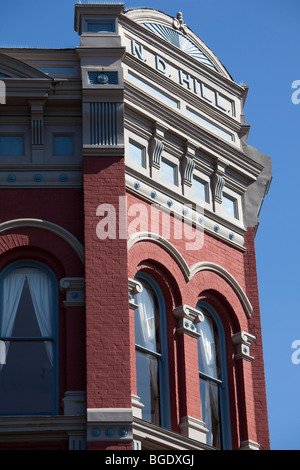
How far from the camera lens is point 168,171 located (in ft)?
77.3

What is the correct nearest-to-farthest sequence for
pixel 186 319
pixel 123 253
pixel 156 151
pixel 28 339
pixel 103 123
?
pixel 28 339, pixel 123 253, pixel 186 319, pixel 103 123, pixel 156 151

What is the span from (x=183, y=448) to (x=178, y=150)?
588 centimetres

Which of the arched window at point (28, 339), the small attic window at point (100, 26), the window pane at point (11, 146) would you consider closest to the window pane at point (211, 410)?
the arched window at point (28, 339)

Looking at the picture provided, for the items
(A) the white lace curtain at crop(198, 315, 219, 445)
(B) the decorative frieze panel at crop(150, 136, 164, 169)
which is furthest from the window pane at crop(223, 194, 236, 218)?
(A) the white lace curtain at crop(198, 315, 219, 445)

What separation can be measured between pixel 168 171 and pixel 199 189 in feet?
2.73

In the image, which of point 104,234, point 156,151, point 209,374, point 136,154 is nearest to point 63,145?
point 136,154

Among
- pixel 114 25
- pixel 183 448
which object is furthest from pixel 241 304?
pixel 114 25

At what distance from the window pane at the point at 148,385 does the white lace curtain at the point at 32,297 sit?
5.19 ft

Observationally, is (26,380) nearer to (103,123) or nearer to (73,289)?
(73,289)

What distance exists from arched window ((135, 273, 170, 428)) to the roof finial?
6033 mm

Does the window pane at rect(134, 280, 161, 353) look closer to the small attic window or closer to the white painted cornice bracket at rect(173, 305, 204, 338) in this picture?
the white painted cornice bracket at rect(173, 305, 204, 338)

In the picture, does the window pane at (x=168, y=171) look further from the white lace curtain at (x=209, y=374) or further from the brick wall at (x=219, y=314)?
the white lace curtain at (x=209, y=374)

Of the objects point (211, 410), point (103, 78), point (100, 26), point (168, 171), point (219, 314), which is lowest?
point (211, 410)
